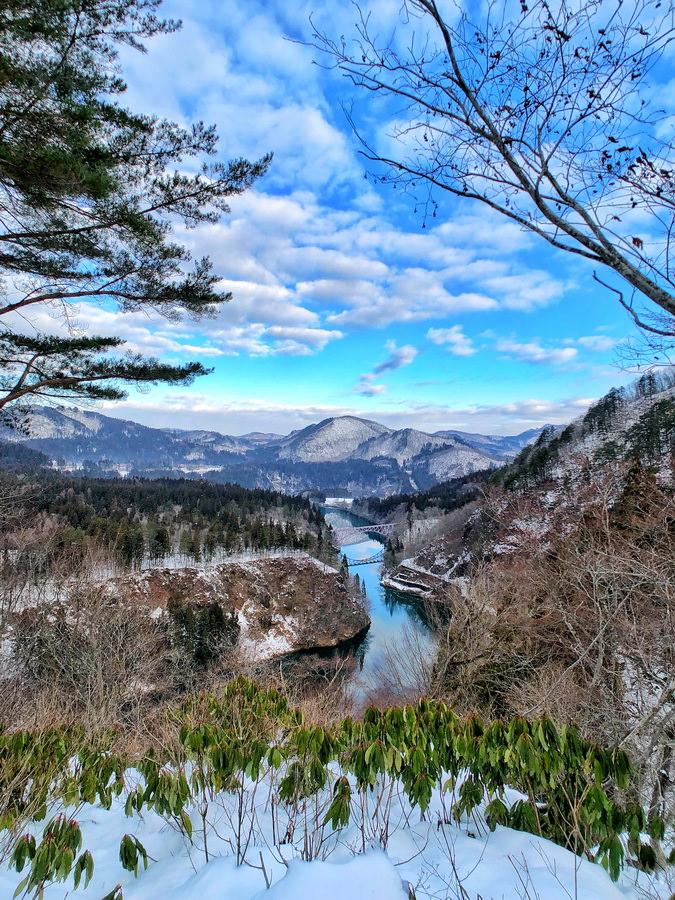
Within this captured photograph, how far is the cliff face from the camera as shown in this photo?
35.6 m

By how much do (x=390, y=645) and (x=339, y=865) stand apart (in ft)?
98.2

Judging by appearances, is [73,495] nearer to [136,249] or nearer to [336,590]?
[336,590]

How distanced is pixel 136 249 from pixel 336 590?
42712 mm

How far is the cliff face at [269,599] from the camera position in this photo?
35.6m

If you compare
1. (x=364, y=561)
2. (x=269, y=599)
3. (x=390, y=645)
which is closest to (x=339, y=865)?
(x=390, y=645)

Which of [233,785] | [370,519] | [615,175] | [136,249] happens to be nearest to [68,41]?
[136,249]

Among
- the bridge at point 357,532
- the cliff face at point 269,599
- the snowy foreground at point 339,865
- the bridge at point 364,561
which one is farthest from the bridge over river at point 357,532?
the snowy foreground at point 339,865

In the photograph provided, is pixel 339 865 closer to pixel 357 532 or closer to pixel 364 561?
pixel 364 561

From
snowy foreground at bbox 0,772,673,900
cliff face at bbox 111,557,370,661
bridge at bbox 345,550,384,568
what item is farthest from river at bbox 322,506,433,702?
snowy foreground at bbox 0,772,673,900

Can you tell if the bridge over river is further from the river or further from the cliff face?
the cliff face

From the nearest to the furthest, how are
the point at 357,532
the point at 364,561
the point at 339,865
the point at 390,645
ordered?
the point at 339,865
the point at 390,645
the point at 364,561
the point at 357,532

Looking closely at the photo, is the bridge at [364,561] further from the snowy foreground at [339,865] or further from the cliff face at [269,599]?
the snowy foreground at [339,865]

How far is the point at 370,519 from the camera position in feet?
402

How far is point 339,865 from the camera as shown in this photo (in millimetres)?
1960
